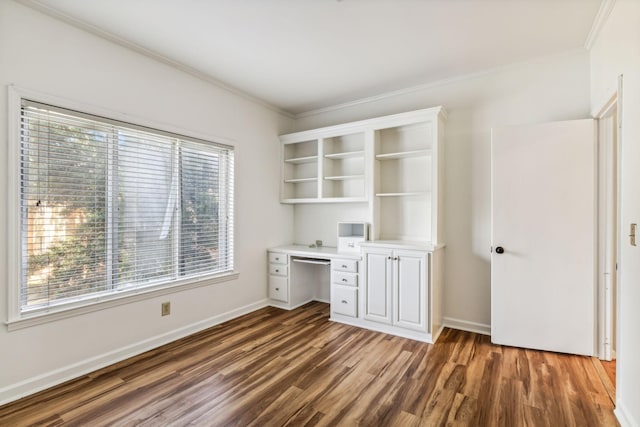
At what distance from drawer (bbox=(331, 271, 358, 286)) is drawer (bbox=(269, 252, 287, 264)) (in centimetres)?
70

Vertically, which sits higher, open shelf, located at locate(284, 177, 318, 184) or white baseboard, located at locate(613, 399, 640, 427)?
open shelf, located at locate(284, 177, 318, 184)

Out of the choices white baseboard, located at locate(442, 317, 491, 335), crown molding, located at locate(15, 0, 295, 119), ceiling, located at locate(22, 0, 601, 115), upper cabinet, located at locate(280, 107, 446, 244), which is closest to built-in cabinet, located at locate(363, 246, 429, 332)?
upper cabinet, located at locate(280, 107, 446, 244)

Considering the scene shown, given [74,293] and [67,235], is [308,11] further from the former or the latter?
[74,293]

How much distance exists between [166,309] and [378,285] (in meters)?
2.07

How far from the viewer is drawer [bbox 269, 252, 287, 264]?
12.7ft

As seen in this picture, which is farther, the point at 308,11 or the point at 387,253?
the point at 387,253

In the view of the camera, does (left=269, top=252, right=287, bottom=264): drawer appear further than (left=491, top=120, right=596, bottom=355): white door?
Yes

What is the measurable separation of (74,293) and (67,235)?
440 millimetres

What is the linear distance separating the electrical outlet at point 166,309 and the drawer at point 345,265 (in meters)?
1.71

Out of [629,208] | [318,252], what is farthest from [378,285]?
[629,208]

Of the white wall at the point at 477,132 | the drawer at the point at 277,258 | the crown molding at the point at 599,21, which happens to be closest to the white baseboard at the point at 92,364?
the drawer at the point at 277,258

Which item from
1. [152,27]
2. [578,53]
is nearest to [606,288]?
[578,53]

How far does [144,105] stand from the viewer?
2.71 metres

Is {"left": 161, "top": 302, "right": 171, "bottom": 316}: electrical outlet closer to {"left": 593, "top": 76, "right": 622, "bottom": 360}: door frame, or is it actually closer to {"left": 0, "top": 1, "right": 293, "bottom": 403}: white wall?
{"left": 0, "top": 1, "right": 293, "bottom": 403}: white wall
